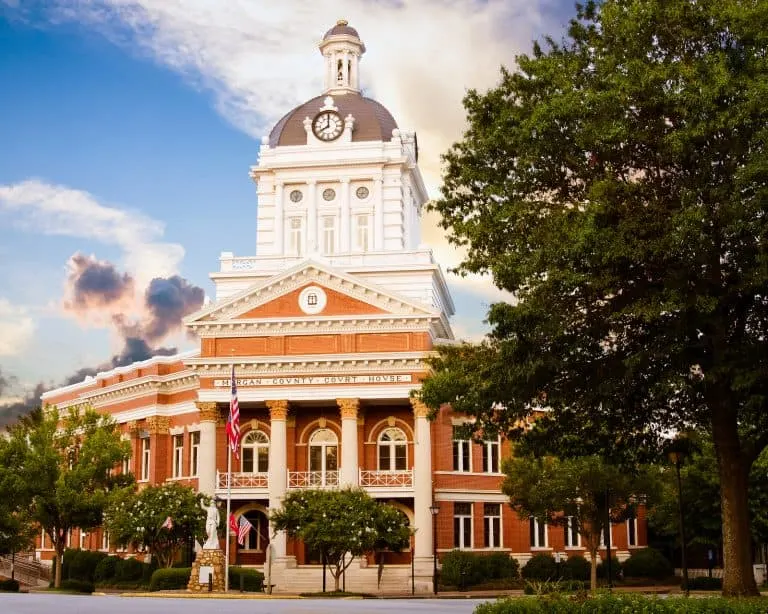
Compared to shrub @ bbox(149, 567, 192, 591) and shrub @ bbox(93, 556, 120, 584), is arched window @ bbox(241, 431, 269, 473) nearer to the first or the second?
shrub @ bbox(93, 556, 120, 584)

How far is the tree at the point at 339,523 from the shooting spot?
4866 cm

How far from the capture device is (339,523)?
4856 cm

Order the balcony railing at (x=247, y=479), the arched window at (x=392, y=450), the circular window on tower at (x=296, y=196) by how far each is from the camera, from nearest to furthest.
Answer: the balcony railing at (x=247, y=479) → the arched window at (x=392, y=450) → the circular window on tower at (x=296, y=196)

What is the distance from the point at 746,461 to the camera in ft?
90.1

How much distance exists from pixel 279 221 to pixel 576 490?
29.6 m

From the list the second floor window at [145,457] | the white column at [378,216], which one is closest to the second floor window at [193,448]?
the second floor window at [145,457]

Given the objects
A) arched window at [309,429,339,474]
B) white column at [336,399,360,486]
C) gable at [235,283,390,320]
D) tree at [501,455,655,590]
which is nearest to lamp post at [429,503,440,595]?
tree at [501,455,655,590]

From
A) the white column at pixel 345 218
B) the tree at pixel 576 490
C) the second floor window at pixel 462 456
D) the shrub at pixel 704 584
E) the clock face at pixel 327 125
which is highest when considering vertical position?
the clock face at pixel 327 125

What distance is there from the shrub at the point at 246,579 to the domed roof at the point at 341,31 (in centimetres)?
4115

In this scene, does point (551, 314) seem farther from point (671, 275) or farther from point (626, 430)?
point (626, 430)

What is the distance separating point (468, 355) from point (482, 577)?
28.4m

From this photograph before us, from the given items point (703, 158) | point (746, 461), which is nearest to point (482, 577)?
point (746, 461)

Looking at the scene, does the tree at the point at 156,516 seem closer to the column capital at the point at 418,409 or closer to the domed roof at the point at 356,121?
the column capital at the point at 418,409

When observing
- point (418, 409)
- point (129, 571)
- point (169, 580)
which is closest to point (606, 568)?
point (418, 409)
